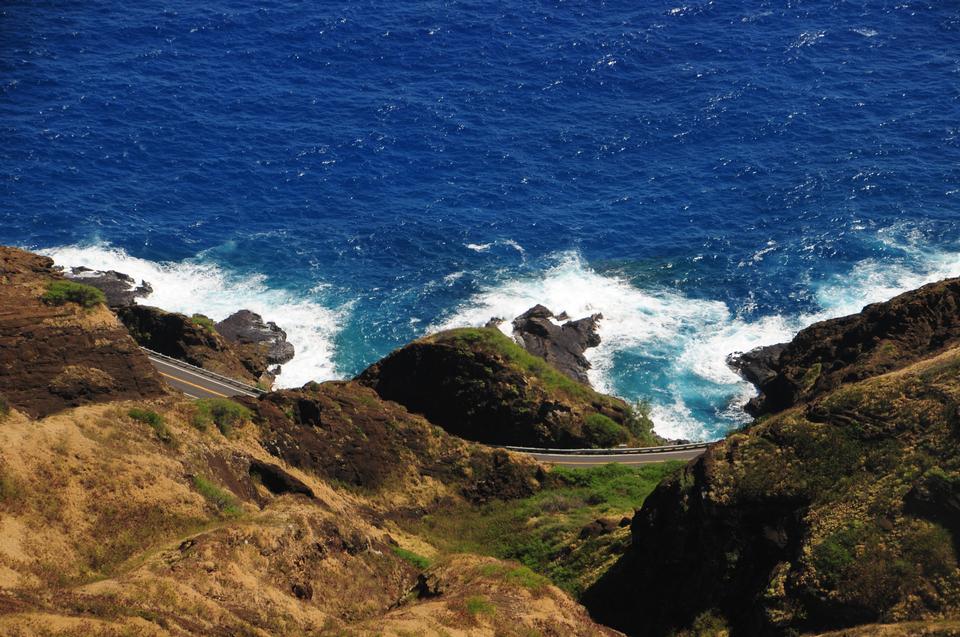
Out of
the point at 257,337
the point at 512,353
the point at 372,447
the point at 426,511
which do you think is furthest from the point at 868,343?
the point at 257,337

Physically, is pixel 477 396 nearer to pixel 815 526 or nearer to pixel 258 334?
pixel 258 334

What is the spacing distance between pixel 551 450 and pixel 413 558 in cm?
A: 2113

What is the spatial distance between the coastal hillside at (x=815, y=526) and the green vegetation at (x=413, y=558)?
8680 millimetres

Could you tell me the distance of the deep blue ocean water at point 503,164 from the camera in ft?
339

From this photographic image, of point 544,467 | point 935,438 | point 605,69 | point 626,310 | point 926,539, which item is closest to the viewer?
point 926,539

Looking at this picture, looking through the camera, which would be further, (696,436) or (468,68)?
(468,68)

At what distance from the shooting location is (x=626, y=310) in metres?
103

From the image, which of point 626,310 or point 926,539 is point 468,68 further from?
point 926,539

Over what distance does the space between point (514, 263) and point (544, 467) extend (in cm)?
4502

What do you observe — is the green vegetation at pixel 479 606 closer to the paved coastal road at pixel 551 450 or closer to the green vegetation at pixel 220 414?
the green vegetation at pixel 220 414

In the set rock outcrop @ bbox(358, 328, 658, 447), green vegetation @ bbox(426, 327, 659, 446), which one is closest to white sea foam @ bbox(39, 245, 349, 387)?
rock outcrop @ bbox(358, 328, 658, 447)

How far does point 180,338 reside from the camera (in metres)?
84.6

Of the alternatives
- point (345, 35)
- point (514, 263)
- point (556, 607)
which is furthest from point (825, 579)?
point (345, 35)

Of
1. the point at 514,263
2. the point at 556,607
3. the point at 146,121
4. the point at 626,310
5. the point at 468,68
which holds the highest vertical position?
the point at 468,68
